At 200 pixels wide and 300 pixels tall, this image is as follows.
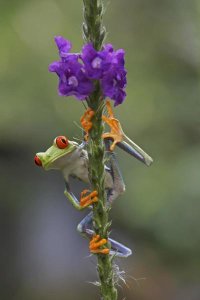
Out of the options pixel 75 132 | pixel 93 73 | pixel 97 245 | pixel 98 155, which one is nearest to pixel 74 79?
pixel 93 73

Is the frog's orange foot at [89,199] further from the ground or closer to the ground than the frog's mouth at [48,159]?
closer to the ground

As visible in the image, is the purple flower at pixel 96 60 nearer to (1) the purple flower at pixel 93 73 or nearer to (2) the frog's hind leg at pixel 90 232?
(1) the purple flower at pixel 93 73

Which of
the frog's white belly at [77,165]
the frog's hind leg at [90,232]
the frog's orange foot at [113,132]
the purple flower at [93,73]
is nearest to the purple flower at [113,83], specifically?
the purple flower at [93,73]

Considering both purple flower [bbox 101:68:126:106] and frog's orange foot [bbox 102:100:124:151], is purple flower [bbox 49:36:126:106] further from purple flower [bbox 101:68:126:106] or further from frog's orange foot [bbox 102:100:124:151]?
frog's orange foot [bbox 102:100:124:151]

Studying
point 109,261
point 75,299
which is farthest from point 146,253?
point 109,261

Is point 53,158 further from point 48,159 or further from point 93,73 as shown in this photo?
point 93,73

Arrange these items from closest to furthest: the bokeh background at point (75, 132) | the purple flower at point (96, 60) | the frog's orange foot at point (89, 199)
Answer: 1. the purple flower at point (96, 60)
2. the frog's orange foot at point (89, 199)
3. the bokeh background at point (75, 132)
